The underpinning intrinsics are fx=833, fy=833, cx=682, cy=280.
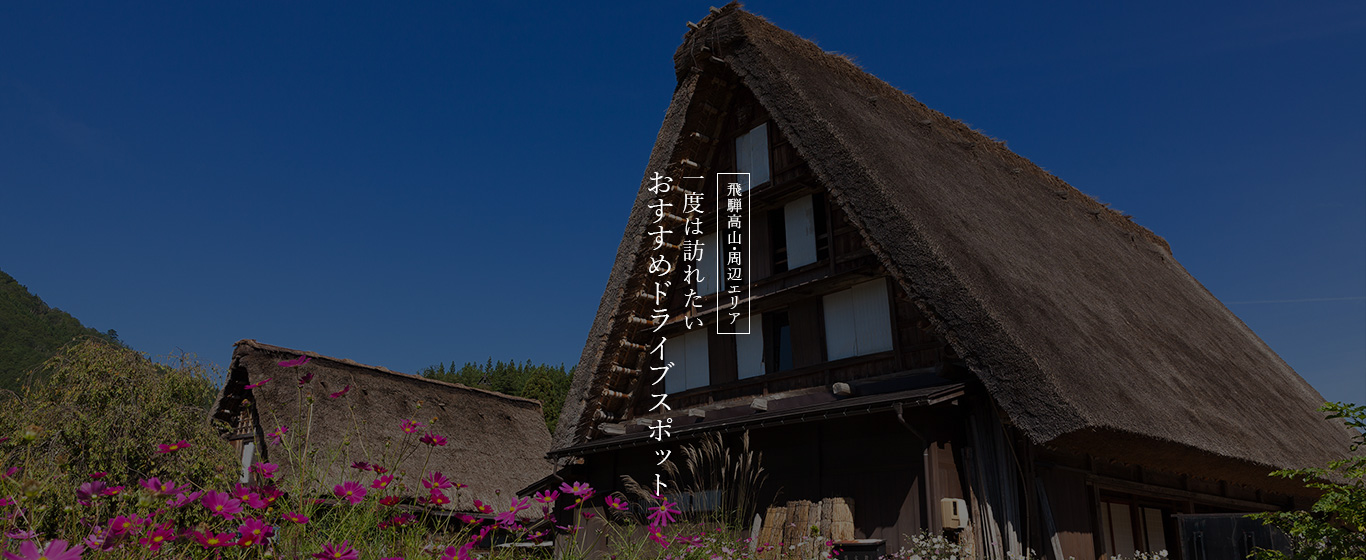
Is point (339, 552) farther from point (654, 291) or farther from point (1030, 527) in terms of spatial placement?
point (654, 291)

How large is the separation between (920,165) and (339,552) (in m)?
9.35

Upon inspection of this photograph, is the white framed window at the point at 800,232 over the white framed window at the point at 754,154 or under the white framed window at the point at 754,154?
under

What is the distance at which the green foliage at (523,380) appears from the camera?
32.6m

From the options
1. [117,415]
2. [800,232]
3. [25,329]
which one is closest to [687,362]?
[800,232]

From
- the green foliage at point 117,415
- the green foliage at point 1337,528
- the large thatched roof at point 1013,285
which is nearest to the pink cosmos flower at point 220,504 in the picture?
the green foliage at point 1337,528

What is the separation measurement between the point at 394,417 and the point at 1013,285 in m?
15.3

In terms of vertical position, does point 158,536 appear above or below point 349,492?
below

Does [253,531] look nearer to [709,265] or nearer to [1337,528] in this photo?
[1337,528]

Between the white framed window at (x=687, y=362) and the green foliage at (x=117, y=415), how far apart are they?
5716 mm

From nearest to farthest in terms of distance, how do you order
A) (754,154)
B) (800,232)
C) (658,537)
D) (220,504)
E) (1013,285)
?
(220,504), (658,537), (1013,285), (800,232), (754,154)

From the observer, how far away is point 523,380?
38.7 meters

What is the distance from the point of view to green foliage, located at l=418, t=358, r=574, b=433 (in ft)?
107

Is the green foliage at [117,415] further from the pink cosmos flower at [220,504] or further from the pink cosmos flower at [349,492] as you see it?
the pink cosmos flower at [220,504]

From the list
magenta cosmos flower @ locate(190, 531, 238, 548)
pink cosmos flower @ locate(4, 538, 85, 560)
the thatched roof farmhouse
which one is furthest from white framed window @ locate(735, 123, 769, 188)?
pink cosmos flower @ locate(4, 538, 85, 560)
